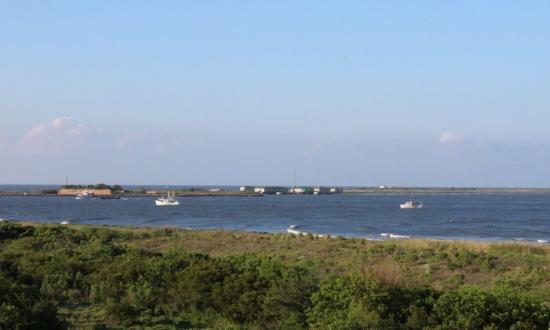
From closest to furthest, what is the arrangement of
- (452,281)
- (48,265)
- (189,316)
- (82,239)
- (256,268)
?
(189,316)
(256,268)
(48,265)
(452,281)
(82,239)

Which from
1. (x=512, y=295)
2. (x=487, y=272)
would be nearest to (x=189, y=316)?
(x=512, y=295)

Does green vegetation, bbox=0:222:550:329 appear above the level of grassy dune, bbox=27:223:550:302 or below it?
above

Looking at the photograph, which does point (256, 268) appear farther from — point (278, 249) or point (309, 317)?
point (278, 249)

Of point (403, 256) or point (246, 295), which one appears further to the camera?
point (403, 256)

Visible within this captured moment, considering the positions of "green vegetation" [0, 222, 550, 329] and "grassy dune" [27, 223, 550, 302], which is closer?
"green vegetation" [0, 222, 550, 329]

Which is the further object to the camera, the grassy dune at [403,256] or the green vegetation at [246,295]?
the grassy dune at [403,256]

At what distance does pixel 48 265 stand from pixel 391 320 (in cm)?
1054

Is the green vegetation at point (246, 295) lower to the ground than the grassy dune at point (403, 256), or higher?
higher

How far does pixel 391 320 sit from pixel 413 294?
1396mm

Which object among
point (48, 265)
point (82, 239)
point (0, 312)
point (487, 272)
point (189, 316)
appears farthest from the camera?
point (82, 239)

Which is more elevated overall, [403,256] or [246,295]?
[246,295]

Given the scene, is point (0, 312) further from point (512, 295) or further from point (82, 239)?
point (82, 239)

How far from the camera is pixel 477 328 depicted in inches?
486

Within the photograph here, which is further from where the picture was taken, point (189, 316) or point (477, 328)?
point (189, 316)
